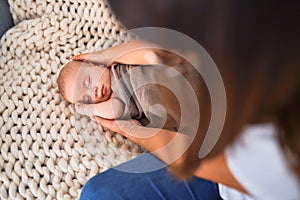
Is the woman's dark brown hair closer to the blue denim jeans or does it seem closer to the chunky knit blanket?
the blue denim jeans

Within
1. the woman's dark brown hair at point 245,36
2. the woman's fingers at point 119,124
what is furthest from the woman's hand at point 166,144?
the woman's dark brown hair at point 245,36

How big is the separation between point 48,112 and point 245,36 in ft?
2.18

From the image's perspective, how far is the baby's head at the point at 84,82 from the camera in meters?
0.97

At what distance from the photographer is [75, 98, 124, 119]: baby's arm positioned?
928 mm

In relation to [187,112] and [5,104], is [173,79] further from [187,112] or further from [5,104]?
[5,104]

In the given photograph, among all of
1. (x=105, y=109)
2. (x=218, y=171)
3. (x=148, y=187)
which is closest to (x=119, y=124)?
(x=105, y=109)

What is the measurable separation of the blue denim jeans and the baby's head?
0.91 feet

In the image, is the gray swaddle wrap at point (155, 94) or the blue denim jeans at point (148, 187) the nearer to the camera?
the gray swaddle wrap at point (155, 94)

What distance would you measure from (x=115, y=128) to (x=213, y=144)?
0.45 metres

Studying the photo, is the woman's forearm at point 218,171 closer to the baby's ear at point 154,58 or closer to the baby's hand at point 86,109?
the baby's ear at point 154,58

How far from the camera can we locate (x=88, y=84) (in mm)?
990

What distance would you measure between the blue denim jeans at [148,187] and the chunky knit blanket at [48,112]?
0.48 ft

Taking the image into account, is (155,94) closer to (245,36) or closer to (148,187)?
(148,187)

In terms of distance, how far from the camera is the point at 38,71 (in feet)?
3.25
